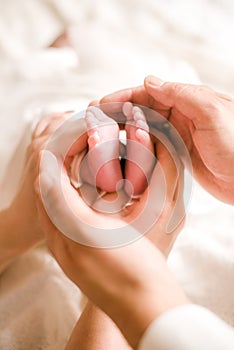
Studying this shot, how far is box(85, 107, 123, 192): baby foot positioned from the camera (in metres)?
0.74

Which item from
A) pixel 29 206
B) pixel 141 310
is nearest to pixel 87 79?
pixel 29 206

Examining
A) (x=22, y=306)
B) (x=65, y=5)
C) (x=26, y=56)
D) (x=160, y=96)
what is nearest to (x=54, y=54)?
(x=26, y=56)

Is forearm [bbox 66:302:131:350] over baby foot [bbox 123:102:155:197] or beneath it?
beneath

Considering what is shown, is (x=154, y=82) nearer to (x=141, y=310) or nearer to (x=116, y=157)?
(x=116, y=157)

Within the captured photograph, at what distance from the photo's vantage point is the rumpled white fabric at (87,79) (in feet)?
2.69

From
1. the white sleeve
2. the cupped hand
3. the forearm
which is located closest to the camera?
the white sleeve

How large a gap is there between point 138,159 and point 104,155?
0.17 feet

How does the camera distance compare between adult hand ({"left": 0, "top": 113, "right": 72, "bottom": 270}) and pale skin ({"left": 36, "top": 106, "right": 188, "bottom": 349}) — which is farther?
adult hand ({"left": 0, "top": 113, "right": 72, "bottom": 270})

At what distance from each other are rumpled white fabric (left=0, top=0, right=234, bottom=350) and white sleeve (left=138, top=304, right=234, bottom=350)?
342mm

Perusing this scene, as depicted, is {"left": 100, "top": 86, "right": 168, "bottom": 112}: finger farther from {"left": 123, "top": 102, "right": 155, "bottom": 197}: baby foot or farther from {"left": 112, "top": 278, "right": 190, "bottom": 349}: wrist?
{"left": 112, "top": 278, "right": 190, "bottom": 349}: wrist

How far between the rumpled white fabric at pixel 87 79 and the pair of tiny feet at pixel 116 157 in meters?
0.19

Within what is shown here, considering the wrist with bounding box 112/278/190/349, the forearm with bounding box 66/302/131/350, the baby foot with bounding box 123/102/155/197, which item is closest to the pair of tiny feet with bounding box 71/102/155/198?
the baby foot with bounding box 123/102/155/197

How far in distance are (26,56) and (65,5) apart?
252 millimetres

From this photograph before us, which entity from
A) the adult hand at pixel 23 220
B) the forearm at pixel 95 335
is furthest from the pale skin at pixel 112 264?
the adult hand at pixel 23 220
